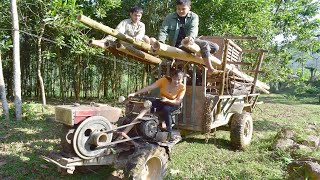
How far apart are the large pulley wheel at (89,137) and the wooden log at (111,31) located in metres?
1.09

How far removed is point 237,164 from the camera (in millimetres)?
5094

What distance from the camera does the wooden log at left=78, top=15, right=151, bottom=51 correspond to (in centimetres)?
333

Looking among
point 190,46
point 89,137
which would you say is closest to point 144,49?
point 190,46

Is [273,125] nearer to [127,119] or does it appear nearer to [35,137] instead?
[127,119]

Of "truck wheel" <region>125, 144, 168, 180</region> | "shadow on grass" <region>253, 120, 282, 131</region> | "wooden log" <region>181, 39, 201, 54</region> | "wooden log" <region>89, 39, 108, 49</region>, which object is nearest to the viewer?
"truck wheel" <region>125, 144, 168, 180</region>

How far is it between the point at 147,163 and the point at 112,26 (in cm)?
843

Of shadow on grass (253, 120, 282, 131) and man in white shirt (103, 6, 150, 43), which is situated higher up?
man in white shirt (103, 6, 150, 43)

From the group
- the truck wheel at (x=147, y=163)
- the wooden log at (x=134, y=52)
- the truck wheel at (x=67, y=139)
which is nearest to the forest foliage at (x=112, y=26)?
the wooden log at (x=134, y=52)

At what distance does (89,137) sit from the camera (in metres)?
3.74

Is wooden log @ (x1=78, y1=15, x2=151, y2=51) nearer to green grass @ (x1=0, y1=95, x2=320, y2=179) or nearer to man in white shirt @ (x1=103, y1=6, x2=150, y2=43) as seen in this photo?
man in white shirt @ (x1=103, y1=6, x2=150, y2=43)

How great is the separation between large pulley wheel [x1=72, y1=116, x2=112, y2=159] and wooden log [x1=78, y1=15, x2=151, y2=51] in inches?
42.9

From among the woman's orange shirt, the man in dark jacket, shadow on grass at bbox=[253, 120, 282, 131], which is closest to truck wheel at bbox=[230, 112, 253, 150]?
the man in dark jacket

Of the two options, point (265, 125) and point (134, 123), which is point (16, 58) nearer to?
point (134, 123)

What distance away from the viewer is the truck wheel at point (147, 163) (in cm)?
371
